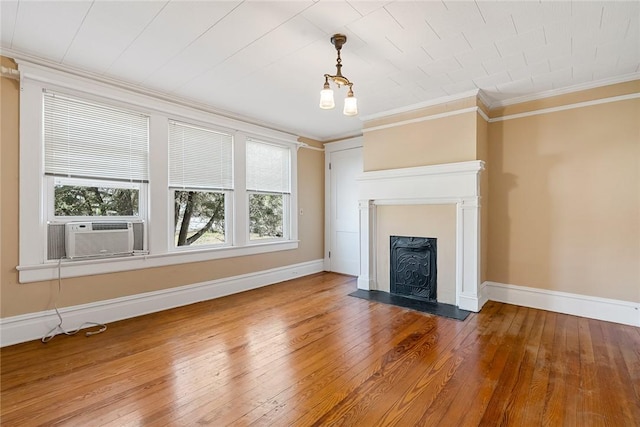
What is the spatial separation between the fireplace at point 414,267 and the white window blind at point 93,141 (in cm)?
331

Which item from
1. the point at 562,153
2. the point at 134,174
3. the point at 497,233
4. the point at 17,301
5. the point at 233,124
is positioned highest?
the point at 233,124

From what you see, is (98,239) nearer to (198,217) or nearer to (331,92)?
(198,217)

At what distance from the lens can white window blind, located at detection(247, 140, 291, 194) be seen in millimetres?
4617

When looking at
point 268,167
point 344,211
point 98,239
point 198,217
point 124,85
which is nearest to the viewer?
point 98,239

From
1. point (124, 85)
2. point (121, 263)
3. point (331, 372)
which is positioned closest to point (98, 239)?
point (121, 263)

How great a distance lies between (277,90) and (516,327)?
3.57 m

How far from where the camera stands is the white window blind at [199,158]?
371 cm

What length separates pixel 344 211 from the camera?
5.52 metres

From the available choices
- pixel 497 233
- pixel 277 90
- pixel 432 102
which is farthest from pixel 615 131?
pixel 277 90


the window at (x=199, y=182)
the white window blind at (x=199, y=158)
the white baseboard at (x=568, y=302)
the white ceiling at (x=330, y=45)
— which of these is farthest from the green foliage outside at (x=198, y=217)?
the white baseboard at (x=568, y=302)

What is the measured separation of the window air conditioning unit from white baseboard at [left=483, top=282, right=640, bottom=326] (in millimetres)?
4294

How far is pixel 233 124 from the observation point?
4250 mm

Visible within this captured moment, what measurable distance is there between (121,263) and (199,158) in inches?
61.6

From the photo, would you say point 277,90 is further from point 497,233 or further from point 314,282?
point 497,233
